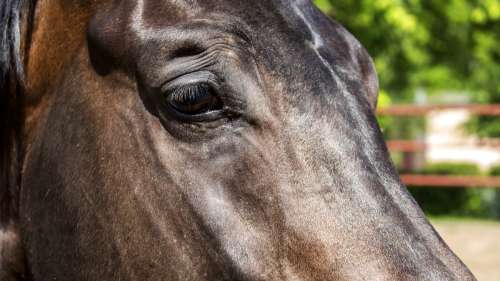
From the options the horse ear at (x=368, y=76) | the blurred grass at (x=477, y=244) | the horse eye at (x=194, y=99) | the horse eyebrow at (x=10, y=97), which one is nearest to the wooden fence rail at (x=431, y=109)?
the blurred grass at (x=477, y=244)

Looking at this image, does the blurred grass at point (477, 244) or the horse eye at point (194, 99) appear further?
the blurred grass at point (477, 244)

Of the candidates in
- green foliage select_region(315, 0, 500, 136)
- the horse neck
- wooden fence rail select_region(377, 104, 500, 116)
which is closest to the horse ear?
the horse neck

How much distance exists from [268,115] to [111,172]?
0.44m

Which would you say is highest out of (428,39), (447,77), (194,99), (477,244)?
(194,99)

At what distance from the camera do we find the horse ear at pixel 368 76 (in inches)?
88.2

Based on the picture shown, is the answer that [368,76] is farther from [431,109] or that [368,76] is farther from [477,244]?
[431,109]

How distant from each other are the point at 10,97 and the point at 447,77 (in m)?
15.6

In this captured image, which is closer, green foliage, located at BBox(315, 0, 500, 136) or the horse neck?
the horse neck

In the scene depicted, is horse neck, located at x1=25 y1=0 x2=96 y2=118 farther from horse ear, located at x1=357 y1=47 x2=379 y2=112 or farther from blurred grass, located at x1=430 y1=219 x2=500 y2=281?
blurred grass, located at x1=430 y1=219 x2=500 y2=281

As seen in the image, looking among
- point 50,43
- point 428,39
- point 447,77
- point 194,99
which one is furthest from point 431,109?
point 194,99

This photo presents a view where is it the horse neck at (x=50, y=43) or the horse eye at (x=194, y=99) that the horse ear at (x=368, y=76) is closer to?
the horse eye at (x=194, y=99)

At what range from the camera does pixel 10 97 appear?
2.30 m

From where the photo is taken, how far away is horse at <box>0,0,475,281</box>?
71.3 inches

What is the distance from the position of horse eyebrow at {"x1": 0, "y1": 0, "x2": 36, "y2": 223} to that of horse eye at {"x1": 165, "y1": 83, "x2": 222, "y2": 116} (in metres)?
0.52
